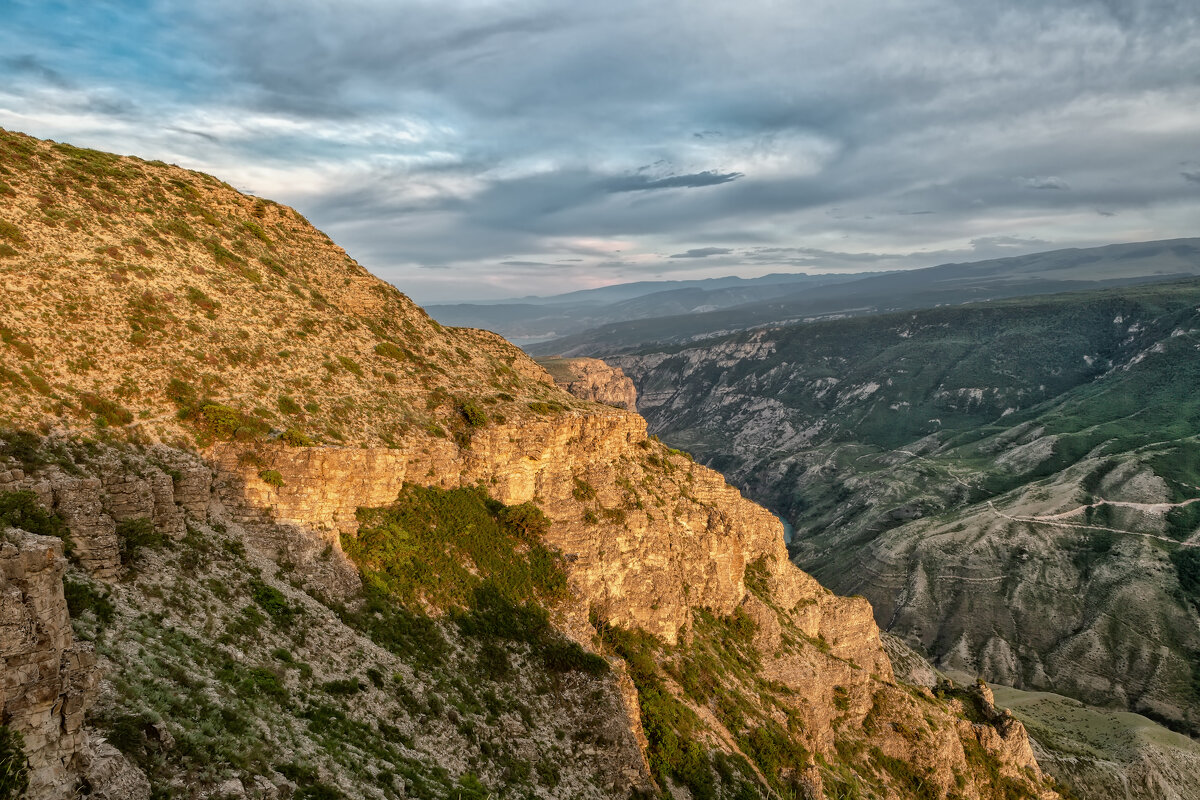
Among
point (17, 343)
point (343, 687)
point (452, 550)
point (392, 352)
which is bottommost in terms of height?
point (343, 687)

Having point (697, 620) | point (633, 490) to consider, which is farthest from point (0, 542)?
point (697, 620)

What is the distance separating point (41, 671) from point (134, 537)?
1359 cm

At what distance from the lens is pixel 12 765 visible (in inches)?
611

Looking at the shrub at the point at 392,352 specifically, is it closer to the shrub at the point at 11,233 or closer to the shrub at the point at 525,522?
the shrub at the point at 525,522

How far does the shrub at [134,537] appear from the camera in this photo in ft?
92.8

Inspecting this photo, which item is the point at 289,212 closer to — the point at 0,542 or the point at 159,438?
the point at 159,438

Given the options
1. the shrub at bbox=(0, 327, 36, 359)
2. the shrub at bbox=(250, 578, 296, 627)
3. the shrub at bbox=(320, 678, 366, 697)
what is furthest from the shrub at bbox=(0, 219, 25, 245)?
the shrub at bbox=(320, 678, 366, 697)

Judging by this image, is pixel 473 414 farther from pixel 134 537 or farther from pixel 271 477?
pixel 134 537

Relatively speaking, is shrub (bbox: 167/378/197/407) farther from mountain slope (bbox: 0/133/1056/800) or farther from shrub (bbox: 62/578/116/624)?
shrub (bbox: 62/578/116/624)

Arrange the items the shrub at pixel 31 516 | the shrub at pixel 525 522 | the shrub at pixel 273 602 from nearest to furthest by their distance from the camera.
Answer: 1. the shrub at pixel 31 516
2. the shrub at pixel 273 602
3. the shrub at pixel 525 522

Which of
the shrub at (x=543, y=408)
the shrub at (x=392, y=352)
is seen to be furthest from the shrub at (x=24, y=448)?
the shrub at (x=543, y=408)

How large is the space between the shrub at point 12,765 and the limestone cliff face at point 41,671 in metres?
0.18

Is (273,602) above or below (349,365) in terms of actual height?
below

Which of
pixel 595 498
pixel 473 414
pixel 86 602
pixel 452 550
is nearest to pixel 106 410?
pixel 86 602
